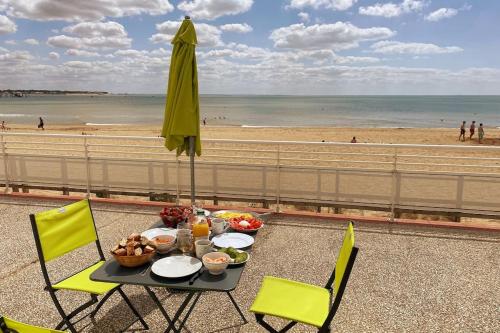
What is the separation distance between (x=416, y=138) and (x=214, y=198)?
24.5 metres

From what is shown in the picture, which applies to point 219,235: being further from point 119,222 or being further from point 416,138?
point 416,138

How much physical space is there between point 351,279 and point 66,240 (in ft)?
8.95

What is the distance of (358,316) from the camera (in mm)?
3273

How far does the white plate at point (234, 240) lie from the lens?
2898 mm

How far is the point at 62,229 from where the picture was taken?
2.88 meters

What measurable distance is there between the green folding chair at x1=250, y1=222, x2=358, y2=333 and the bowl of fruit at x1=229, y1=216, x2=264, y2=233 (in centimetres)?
43

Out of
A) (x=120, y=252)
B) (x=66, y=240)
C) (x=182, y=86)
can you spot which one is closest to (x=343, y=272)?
(x=120, y=252)

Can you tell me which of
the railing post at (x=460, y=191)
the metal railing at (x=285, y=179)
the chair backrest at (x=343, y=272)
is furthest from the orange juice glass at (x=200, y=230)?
the railing post at (x=460, y=191)

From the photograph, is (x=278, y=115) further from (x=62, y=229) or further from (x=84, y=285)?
(x=84, y=285)

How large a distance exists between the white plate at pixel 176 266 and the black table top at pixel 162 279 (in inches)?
1.1

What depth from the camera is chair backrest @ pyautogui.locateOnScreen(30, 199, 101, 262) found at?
106 inches

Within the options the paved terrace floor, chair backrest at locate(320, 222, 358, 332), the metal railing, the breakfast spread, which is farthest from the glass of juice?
the metal railing

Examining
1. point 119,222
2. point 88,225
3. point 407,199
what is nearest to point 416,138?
point 407,199

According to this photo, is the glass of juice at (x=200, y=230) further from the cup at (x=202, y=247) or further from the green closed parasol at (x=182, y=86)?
the green closed parasol at (x=182, y=86)
